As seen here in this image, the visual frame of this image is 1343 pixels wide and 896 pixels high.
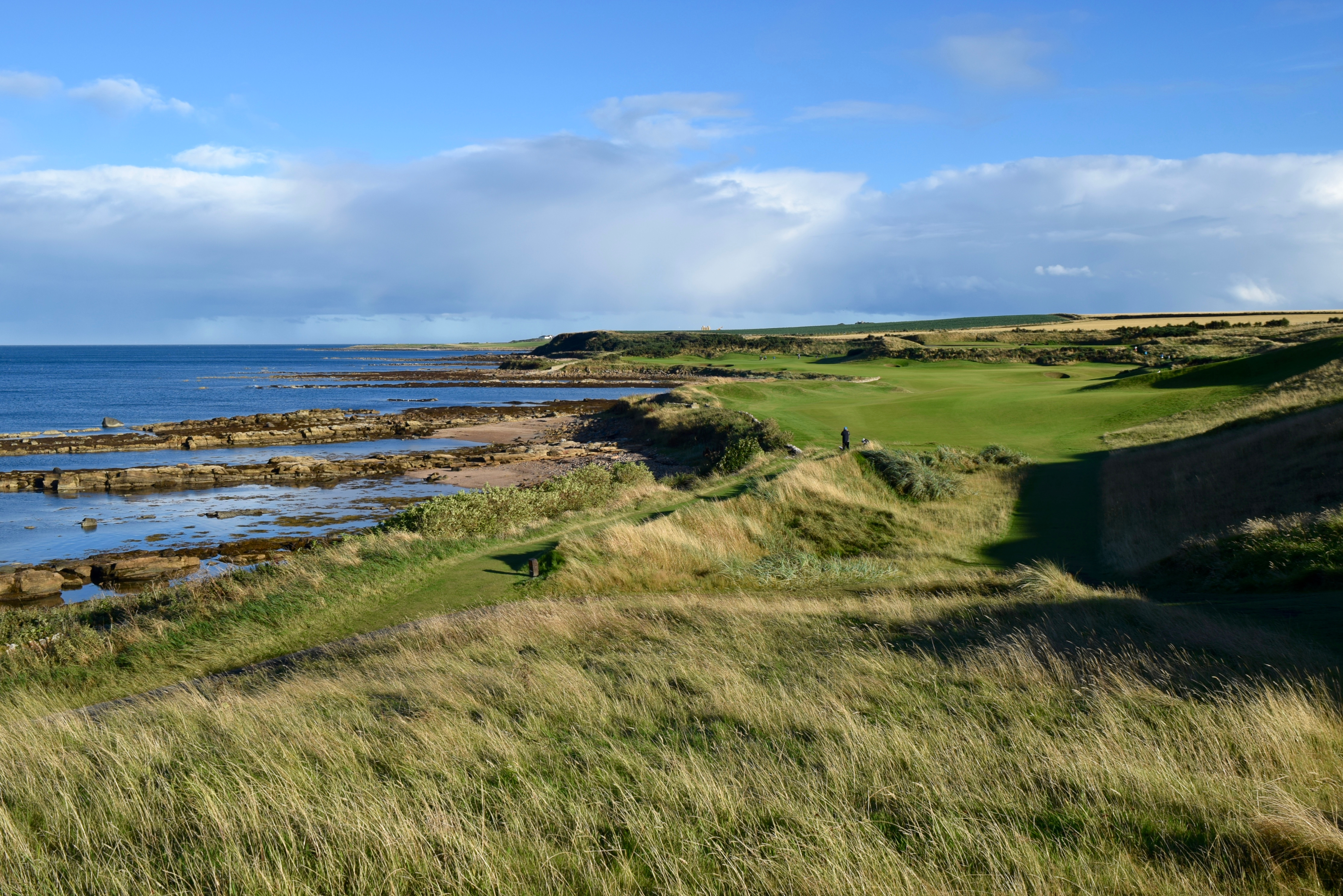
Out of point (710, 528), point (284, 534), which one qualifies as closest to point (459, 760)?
point (710, 528)

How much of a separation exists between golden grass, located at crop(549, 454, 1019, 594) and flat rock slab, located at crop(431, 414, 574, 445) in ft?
111

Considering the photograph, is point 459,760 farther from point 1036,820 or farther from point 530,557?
point 530,557

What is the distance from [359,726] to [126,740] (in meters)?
1.84

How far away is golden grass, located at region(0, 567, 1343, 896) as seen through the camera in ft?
13.0

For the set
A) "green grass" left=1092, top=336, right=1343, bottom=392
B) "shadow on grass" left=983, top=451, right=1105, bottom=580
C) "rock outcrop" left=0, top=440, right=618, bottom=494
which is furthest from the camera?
"rock outcrop" left=0, top=440, right=618, bottom=494

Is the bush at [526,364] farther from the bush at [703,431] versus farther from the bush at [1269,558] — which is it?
the bush at [1269,558]

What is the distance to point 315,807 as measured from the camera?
184 inches

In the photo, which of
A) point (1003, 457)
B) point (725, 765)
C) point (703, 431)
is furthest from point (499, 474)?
point (725, 765)

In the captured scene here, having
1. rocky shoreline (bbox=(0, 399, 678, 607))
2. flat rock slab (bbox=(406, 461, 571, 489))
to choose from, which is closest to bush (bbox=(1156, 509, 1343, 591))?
rocky shoreline (bbox=(0, 399, 678, 607))

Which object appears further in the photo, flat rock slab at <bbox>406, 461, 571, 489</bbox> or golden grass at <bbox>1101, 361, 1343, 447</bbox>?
flat rock slab at <bbox>406, 461, 571, 489</bbox>

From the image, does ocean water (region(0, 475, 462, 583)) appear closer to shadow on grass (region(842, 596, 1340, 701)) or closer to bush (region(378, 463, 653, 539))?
bush (region(378, 463, 653, 539))

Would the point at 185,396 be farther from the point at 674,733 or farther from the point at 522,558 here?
the point at 674,733

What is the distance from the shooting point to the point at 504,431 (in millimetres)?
57156

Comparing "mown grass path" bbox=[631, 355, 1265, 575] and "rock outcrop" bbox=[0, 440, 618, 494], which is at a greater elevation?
"mown grass path" bbox=[631, 355, 1265, 575]
